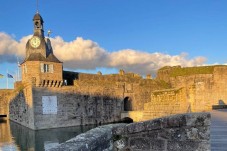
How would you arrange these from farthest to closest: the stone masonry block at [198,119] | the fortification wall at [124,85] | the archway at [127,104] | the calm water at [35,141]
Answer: the archway at [127,104] → the fortification wall at [124,85] → the calm water at [35,141] → the stone masonry block at [198,119]

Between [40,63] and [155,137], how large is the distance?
25.3m

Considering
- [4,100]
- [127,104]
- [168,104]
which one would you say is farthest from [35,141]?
[4,100]

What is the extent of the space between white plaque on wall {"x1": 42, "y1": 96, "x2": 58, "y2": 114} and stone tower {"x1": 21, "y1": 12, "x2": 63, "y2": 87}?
127cm

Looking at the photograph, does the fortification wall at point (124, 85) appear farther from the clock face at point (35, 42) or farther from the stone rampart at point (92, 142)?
the stone rampart at point (92, 142)

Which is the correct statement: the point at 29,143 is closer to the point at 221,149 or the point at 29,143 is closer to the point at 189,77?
the point at 221,149

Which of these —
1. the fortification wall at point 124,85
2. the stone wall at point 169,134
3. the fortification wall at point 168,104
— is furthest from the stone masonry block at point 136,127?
the fortification wall at point 124,85

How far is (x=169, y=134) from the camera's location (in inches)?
117

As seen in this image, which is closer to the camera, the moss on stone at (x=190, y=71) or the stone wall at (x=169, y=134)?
the stone wall at (x=169, y=134)

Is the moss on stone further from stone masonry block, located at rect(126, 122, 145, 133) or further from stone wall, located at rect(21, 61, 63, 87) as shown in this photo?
stone masonry block, located at rect(126, 122, 145, 133)

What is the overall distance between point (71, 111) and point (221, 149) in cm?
2559

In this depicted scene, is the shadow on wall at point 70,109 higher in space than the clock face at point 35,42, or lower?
lower

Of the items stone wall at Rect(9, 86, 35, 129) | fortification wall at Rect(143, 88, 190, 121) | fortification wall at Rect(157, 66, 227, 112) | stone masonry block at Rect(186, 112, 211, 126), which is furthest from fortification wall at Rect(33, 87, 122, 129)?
stone masonry block at Rect(186, 112, 211, 126)

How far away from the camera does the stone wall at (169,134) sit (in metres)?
2.83

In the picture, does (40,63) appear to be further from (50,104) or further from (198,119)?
(198,119)
